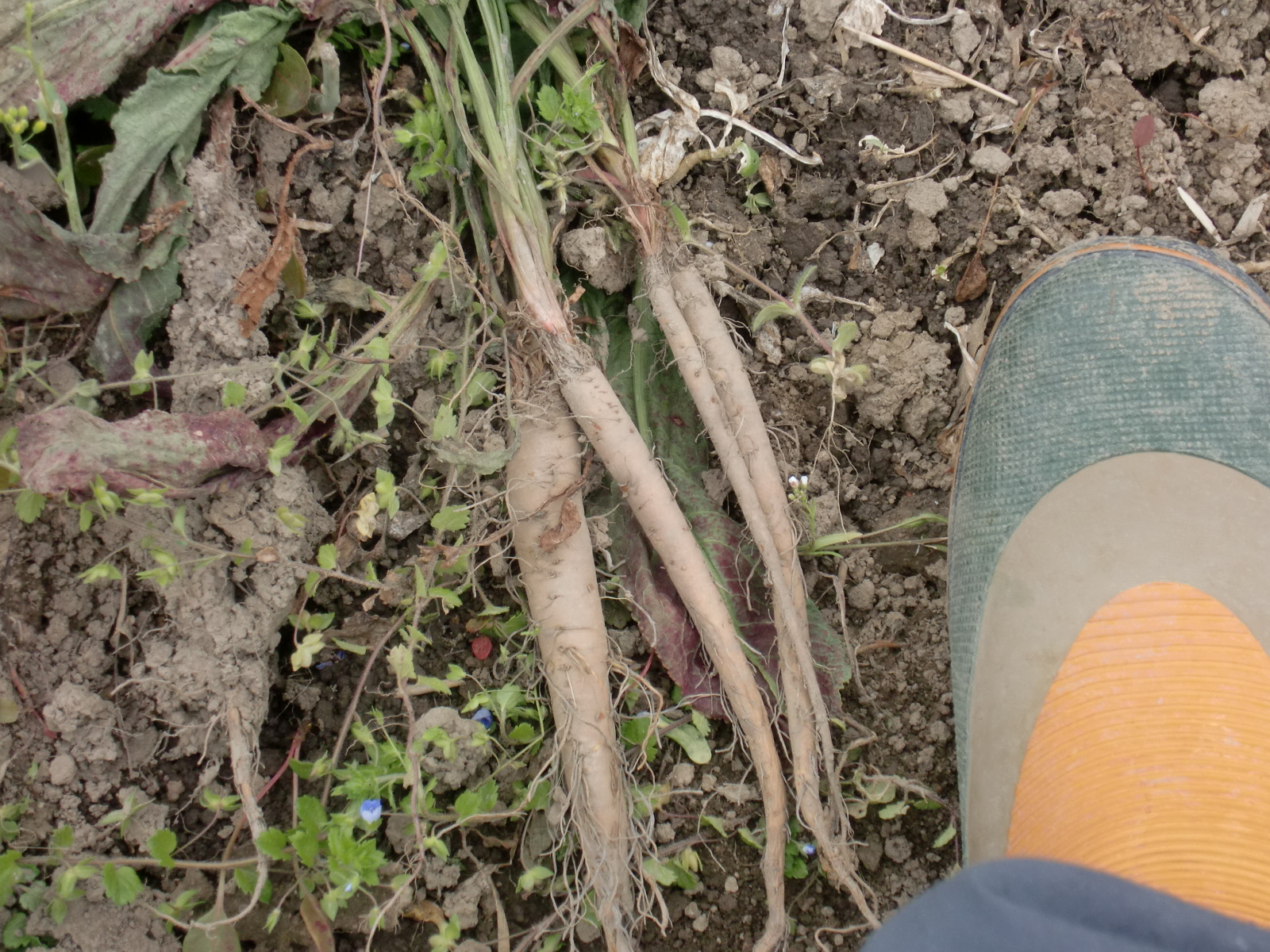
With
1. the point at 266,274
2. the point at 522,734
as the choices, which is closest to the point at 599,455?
the point at 522,734

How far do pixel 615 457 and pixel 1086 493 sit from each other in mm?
760

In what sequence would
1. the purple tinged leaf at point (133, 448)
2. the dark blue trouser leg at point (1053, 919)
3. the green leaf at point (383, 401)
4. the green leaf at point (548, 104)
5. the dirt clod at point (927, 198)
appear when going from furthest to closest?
the dirt clod at point (927, 198)
the green leaf at point (548, 104)
the green leaf at point (383, 401)
the purple tinged leaf at point (133, 448)
the dark blue trouser leg at point (1053, 919)

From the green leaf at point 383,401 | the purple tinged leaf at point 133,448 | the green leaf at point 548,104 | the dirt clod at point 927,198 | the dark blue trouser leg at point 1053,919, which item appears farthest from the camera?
the dirt clod at point 927,198

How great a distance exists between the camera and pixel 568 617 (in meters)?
1.39

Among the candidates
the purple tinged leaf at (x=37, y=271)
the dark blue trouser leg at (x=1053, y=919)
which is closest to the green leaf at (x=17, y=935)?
the purple tinged leaf at (x=37, y=271)

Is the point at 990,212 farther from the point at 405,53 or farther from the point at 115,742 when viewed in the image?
the point at 115,742

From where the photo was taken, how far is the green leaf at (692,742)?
1.46m

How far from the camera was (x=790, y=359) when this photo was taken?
1.60 metres

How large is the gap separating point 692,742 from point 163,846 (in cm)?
81

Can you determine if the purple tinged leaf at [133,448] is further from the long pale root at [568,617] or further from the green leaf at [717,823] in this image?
the green leaf at [717,823]

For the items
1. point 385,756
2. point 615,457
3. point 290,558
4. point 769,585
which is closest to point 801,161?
point 615,457

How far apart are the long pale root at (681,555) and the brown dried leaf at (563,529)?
0.31 feet

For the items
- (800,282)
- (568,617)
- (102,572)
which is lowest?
(568,617)

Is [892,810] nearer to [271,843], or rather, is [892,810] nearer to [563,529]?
[563,529]
